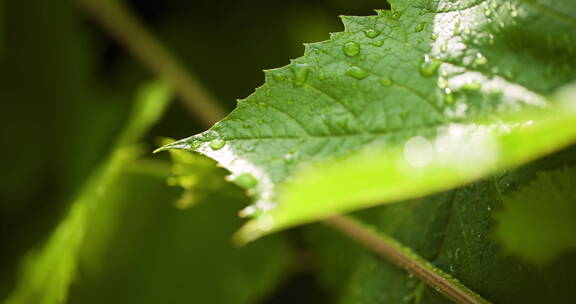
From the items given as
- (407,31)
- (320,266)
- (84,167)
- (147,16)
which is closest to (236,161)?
(407,31)

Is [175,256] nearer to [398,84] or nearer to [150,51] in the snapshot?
[150,51]

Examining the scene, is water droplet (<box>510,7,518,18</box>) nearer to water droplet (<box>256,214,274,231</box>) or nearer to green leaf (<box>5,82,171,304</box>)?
water droplet (<box>256,214,274,231</box>)

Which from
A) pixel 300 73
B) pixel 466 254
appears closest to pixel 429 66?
pixel 300 73

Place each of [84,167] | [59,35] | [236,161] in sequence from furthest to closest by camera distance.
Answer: [59,35]
[84,167]
[236,161]

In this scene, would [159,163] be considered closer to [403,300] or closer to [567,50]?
[403,300]

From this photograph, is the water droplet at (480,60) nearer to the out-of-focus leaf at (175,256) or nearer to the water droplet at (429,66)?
the water droplet at (429,66)

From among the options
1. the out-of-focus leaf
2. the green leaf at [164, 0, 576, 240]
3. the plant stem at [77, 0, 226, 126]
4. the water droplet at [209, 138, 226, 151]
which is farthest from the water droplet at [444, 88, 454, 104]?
the plant stem at [77, 0, 226, 126]
